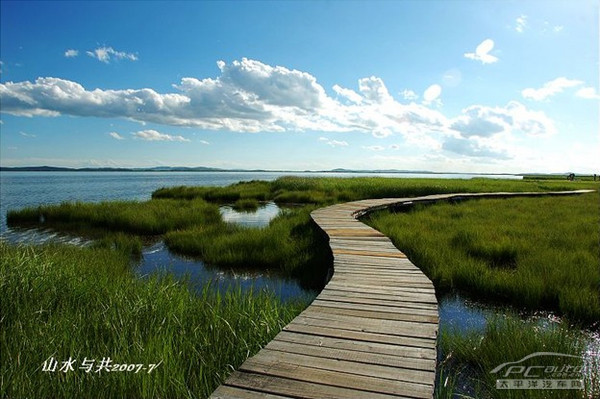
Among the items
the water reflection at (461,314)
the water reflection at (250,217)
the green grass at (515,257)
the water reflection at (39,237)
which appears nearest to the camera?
the water reflection at (461,314)

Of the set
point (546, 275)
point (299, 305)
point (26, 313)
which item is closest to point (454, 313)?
point (546, 275)

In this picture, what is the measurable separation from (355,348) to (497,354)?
71.4 inches

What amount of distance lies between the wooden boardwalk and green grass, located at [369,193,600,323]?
1.91 meters

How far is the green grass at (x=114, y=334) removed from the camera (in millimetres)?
2637

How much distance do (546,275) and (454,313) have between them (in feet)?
6.92

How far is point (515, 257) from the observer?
24.8ft

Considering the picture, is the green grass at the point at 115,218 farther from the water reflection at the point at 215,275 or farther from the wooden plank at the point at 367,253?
the wooden plank at the point at 367,253

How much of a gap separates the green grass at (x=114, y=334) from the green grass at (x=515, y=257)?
3.68 meters

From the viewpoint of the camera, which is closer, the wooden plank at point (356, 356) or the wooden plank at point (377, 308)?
the wooden plank at point (356, 356)

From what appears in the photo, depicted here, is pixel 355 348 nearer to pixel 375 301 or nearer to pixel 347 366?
pixel 347 366

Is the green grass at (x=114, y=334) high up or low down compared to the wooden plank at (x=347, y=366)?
down

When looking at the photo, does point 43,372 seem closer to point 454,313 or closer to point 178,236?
point 454,313

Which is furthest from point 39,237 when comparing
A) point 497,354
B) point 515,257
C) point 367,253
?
point 515,257

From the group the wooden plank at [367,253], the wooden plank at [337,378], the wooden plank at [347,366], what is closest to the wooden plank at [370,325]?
the wooden plank at [347,366]
